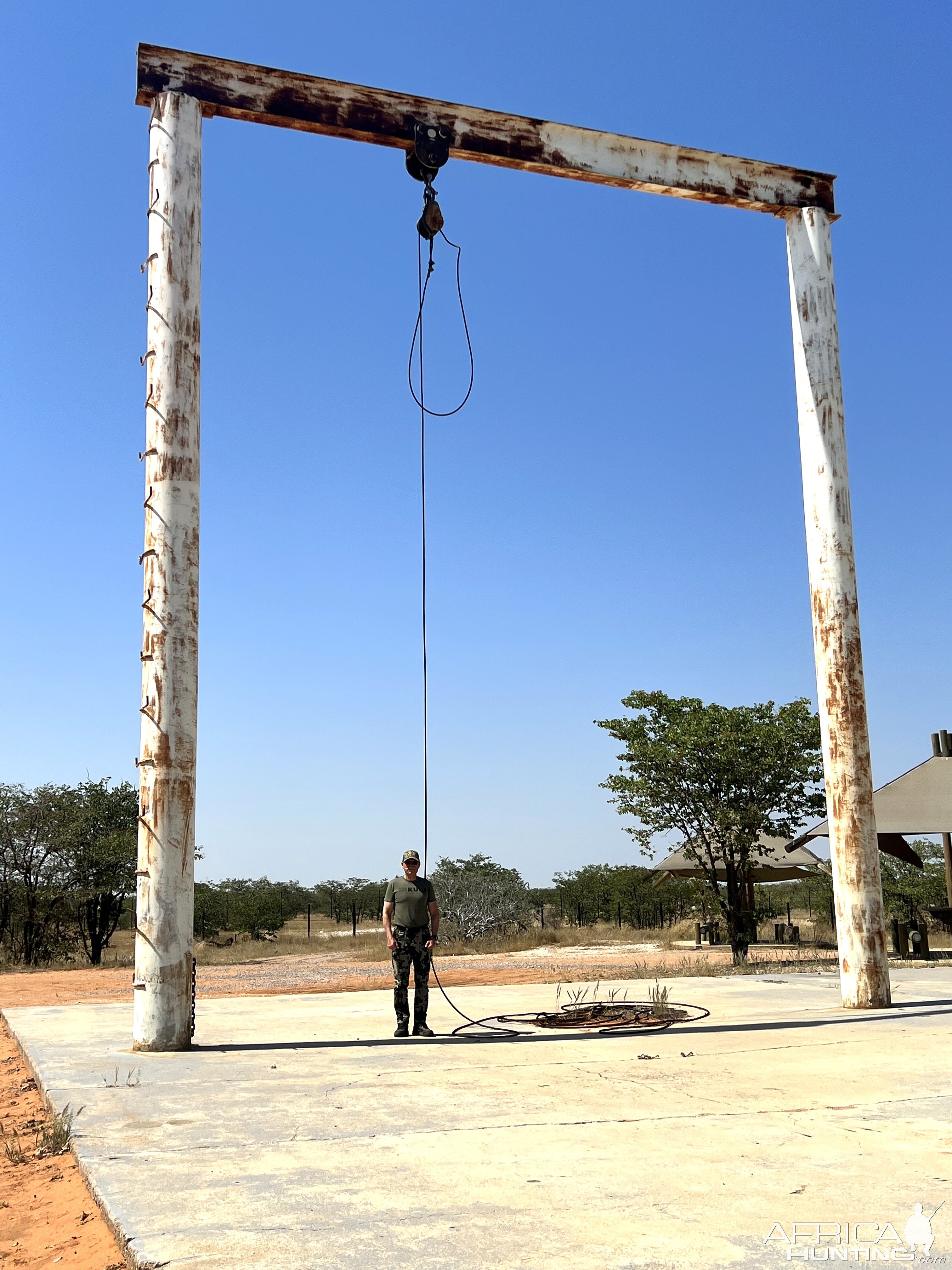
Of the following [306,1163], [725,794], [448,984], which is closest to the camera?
[306,1163]

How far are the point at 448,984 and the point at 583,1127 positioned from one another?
11471mm

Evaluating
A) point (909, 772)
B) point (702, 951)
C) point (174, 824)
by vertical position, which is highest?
point (909, 772)

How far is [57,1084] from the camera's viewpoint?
6707 millimetres

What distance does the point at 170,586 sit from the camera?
836cm

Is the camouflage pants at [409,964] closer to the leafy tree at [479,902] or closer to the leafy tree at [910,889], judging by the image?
the leafy tree at [479,902]

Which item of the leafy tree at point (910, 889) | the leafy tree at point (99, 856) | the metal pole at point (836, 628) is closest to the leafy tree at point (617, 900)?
the leafy tree at point (910, 889)

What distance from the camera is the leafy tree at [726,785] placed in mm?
20094

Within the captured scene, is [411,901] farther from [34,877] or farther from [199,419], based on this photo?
[34,877]

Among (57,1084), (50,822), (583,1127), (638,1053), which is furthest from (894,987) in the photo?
(50,822)

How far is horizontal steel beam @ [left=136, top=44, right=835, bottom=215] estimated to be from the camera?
9.10 meters

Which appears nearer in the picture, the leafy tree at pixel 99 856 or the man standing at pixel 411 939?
the man standing at pixel 411 939

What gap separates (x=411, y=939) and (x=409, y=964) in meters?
0.26

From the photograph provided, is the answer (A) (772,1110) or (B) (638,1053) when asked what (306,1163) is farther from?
(B) (638,1053)

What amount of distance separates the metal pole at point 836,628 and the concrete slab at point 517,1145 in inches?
44.3
